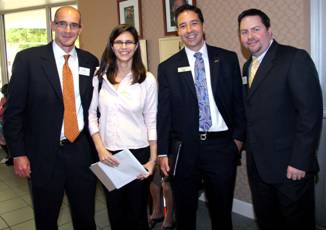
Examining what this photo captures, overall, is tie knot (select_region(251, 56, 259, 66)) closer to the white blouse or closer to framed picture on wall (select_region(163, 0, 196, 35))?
the white blouse

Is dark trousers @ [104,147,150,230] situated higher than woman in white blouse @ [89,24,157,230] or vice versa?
woman in white blouse @ [89,24,157,230]

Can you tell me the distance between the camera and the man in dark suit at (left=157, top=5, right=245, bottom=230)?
204cm

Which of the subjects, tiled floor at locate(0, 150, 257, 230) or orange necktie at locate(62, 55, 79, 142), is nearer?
orange necktie at locate(62, 55, 79, 142)

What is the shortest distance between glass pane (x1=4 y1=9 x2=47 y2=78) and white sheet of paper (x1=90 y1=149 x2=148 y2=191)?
18.3ft

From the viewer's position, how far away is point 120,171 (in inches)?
80.0

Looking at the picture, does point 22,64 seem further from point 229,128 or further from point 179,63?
point 229,128

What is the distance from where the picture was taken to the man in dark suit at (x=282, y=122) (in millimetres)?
1760

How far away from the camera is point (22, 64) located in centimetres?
196

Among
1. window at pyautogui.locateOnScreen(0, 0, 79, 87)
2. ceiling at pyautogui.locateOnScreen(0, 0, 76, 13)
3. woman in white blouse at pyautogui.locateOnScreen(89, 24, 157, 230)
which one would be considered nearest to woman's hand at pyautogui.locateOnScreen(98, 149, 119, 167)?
woman in white blouse at pyautogui.locateOnScreen(89, 24, 157, 230)

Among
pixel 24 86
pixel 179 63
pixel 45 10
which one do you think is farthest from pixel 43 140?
pixel 45 10

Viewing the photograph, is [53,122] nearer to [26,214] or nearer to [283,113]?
[283,113]

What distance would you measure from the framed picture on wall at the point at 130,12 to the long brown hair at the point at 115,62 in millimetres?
1859

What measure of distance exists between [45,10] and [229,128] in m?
5.77

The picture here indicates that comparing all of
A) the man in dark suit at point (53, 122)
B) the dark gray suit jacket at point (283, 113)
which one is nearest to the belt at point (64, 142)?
the man in dark suit at point (53, 122)
